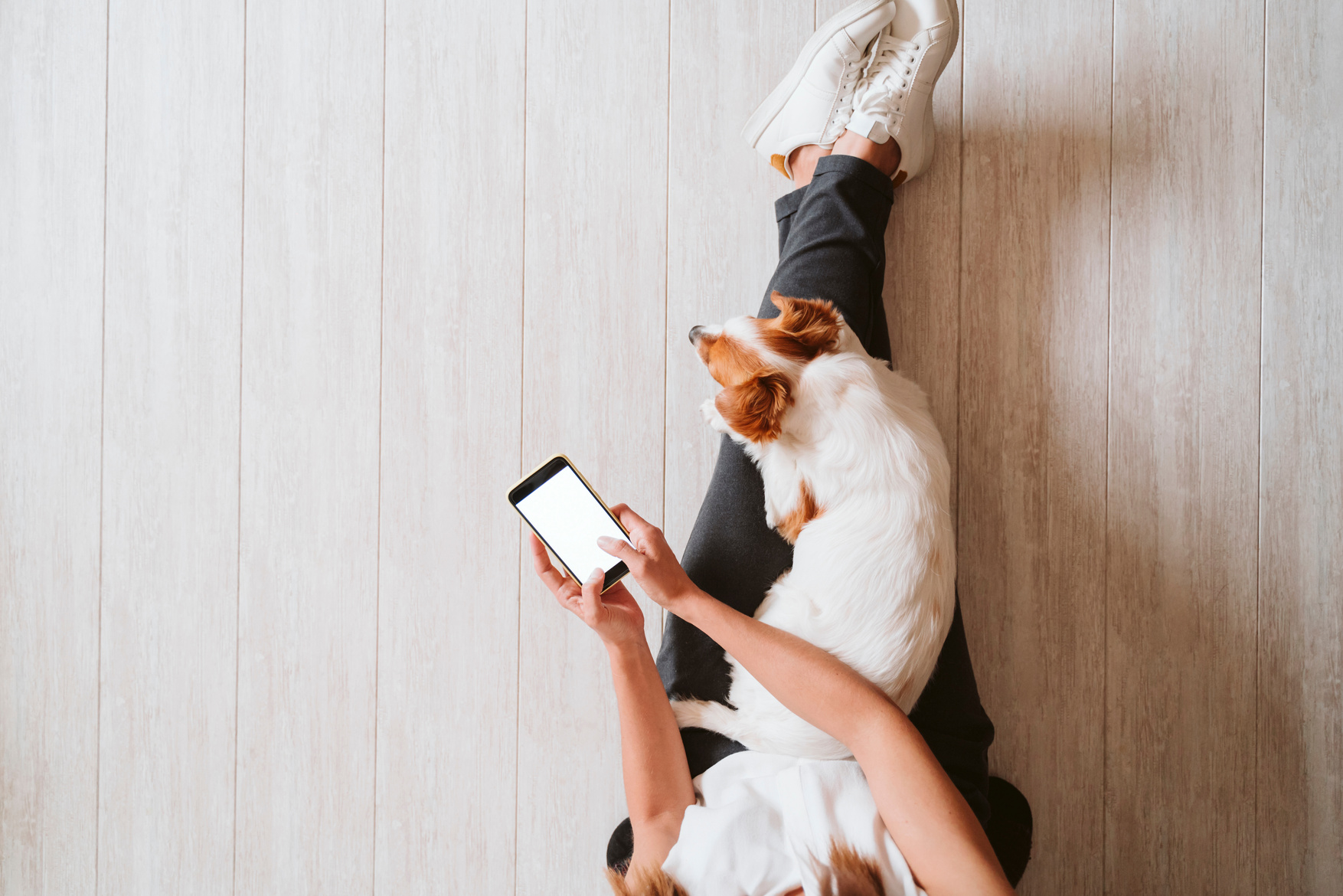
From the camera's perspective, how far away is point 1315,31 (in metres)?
1.21

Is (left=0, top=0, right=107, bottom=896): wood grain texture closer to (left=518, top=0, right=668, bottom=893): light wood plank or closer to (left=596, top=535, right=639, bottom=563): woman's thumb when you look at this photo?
(left=518, top=0, right=668, bottom=893): light wood plank

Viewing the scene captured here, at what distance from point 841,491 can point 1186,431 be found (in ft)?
Answer: 2.63

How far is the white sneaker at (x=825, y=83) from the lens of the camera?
3.73 feet

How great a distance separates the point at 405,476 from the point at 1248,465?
1.61 metres

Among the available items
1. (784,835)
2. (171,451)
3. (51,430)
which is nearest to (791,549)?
(784,835)

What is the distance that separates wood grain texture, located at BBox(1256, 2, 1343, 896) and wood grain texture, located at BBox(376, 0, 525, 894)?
1425 mm

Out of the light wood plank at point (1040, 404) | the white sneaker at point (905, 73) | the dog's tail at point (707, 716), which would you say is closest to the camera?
the dog's tail at point (707, 716)

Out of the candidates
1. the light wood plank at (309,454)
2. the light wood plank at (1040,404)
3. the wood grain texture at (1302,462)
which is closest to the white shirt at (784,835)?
the light wood plank at (1040,404)

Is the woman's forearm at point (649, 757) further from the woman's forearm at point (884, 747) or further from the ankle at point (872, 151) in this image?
the ankle at point (872, 151)

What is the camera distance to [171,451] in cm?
132

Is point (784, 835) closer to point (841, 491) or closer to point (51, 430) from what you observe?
point (841, 491)

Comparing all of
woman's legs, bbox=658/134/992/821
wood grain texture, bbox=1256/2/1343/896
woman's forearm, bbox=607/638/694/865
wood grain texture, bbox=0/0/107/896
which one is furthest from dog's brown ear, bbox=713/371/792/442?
wood grain texture, bbox=0/0/107/896

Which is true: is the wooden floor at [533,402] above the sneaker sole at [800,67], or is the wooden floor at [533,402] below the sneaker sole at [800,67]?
below

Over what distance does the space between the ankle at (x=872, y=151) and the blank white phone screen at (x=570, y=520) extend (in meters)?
0.74
